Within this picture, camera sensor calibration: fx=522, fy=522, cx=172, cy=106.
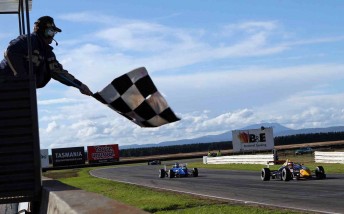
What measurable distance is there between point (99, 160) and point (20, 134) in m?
69.9

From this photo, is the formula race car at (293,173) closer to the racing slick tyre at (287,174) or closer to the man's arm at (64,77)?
the racing slick tyre at (287,174)

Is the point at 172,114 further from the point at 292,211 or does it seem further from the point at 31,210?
the point at 292,211

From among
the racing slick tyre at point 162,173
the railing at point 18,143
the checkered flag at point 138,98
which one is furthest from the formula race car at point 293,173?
the railing at point 18,143

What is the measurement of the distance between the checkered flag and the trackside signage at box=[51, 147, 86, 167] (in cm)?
6433

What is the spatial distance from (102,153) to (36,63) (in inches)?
2746

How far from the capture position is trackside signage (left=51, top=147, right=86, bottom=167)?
2653 inches

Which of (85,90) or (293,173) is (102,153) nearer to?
(293,173)

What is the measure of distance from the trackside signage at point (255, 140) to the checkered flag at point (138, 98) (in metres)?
52.1

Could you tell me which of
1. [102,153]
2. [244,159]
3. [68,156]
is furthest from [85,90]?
[102,153]

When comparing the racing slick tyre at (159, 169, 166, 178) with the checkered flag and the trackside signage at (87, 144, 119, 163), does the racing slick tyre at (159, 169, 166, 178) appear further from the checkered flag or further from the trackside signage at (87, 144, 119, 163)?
the trackside signage at (87, 144, 119, 163)

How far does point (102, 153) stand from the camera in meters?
73.5

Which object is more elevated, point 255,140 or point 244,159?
point 255,140

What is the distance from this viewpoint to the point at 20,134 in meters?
4.29

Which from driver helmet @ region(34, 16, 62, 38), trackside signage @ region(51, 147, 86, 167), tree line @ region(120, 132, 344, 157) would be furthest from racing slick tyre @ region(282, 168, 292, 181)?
tree line @ region(120, 132, 344, 157)
